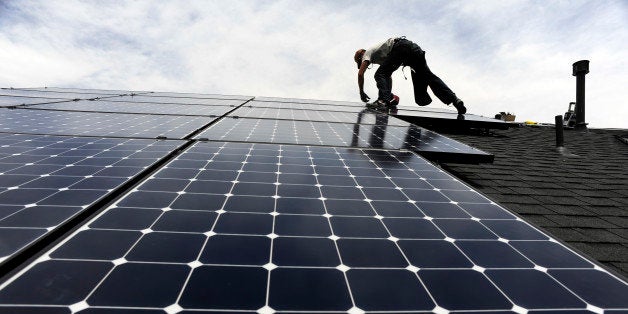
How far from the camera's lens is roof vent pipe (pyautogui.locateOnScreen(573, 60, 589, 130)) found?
1539 centimetres

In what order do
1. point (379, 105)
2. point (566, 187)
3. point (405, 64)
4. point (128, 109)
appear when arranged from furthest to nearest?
1. point (379, 105)
2. point (405, 64)
3. point (128, 109)
4. point (566, 187)

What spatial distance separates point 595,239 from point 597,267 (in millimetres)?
2274

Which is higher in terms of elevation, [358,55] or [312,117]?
[358,55]

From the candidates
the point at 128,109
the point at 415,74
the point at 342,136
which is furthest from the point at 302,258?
the point at 415,74

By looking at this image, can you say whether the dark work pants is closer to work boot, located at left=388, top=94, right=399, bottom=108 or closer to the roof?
work boot, located at left=388, top=94, right=399, bottom=108

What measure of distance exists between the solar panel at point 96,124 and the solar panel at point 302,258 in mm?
3055

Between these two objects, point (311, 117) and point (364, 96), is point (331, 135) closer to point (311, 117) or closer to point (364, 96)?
point (311, 117)

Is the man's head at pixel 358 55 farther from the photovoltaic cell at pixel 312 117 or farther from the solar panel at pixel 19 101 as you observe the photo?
the solar panel at pixel 19 101

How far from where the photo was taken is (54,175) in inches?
137

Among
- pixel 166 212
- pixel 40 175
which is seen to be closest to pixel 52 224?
pixel 166 212

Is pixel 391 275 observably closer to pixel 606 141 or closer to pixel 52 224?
pixel 52 224

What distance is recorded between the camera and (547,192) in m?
5.73

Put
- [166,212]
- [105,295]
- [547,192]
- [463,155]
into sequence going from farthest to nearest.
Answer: [547,192], [463,155], [166,212], [105,295]

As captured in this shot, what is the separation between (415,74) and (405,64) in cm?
67
